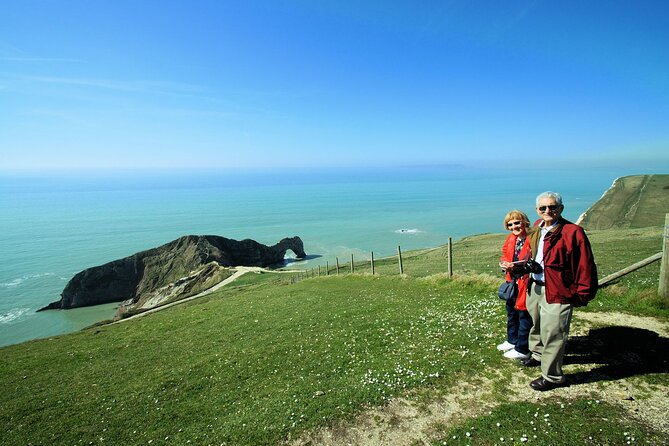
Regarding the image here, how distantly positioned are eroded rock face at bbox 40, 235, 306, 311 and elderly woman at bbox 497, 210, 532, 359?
83.3m

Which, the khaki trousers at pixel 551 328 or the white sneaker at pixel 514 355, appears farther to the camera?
the white sneaker at pixel 514 355

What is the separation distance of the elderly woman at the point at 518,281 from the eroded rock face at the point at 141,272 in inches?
3281

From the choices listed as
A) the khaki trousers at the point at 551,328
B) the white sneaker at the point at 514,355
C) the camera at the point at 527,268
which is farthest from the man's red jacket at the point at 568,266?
the white sneaker at the point at 514,355

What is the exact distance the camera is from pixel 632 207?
110m

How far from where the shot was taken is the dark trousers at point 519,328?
9.23 m

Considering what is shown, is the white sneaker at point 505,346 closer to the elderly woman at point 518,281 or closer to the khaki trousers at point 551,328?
the elderly woman at point 518,281

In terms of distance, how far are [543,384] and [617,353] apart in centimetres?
326

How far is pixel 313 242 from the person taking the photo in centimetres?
13962

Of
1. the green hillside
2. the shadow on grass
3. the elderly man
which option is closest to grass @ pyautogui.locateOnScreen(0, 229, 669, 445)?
the shadow on grass

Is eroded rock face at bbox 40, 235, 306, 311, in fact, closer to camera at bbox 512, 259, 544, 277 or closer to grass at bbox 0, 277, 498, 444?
grass at bbox 0, 277, 498, 444

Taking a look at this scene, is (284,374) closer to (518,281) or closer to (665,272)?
(518,281)

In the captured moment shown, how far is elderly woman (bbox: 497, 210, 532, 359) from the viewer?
888cm

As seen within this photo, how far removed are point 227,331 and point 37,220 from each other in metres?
254

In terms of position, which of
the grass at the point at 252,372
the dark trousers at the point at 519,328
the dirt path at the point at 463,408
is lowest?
the grass at the point at 252,372
